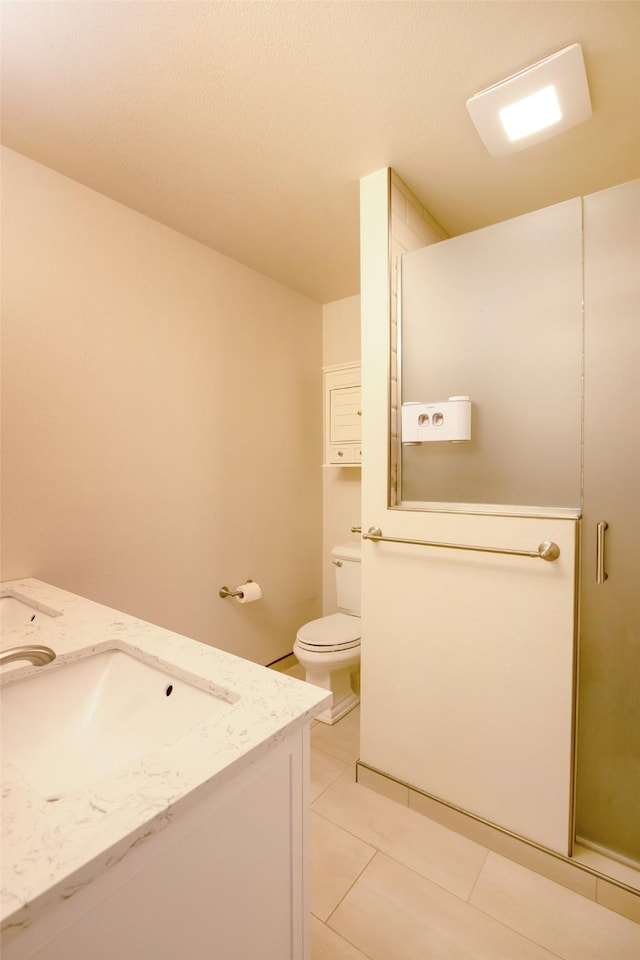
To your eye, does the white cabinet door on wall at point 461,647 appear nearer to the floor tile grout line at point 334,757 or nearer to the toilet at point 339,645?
the floor tile grout line at point 334,757

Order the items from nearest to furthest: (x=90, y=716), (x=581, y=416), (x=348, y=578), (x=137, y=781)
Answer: (x=137, y=781)
(x=90, y=716)
(x=581, y=416)
(x=348, y=578)

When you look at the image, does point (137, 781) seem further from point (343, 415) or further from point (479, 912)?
point (343, 415)

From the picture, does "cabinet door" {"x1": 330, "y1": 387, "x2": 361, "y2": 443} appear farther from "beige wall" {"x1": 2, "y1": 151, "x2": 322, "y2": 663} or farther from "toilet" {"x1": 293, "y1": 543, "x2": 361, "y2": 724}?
"toilet" {"x1": 293, "y1": 543, "x2": 361, "y2": 724}

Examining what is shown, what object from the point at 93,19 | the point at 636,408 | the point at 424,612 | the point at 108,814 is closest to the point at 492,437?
the point at 636,408

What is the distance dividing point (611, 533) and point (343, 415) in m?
1.62

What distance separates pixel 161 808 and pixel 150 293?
2.02 metres

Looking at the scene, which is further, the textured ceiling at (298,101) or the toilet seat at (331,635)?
the toilet seat at (331,635)

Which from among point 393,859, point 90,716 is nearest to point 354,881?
point 393,859

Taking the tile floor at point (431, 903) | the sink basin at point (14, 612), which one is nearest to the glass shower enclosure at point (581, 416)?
the tile floor at point (431, 903)

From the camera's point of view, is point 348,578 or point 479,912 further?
point 348,578

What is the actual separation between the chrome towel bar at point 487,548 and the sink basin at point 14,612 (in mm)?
1147

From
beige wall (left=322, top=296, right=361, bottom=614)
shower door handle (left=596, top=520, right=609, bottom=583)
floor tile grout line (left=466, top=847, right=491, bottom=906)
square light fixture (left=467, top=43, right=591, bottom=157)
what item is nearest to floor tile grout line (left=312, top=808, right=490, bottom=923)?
floor tile grout line (left=466, top=847, right=491, bottom=906)

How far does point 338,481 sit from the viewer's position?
2920 millimetres

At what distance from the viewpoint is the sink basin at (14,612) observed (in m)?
1.29
